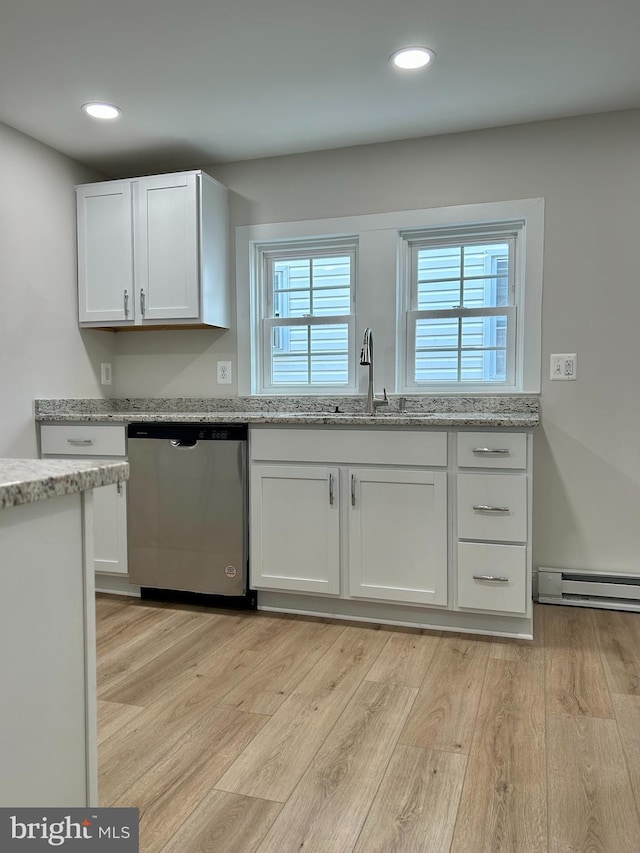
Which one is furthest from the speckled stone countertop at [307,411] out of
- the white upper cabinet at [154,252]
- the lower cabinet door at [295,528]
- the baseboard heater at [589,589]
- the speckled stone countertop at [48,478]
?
the speckled stone countertop at [48,478]

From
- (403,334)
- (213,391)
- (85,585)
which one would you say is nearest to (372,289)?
(403,334)

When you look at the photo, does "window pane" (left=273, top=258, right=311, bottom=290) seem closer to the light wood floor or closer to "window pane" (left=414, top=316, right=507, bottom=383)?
"window pane" (left=414, top=316, right=507, bottom=383)

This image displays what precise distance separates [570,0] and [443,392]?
1693mm

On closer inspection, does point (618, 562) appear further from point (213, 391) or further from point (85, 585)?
point (85, 585)

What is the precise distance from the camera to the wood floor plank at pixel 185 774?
143 centimetres

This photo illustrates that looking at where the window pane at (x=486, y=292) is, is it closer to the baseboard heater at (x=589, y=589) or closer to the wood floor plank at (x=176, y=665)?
the baseboard heater at (x=589, y=589)

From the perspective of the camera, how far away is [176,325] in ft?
10.8

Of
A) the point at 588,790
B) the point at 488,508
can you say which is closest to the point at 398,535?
the point at 488,508

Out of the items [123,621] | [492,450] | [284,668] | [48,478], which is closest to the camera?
[48,478]

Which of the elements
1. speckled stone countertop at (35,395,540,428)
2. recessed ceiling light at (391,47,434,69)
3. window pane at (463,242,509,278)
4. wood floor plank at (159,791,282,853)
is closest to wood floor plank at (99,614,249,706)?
wood floor plank at (159,791,282,853)

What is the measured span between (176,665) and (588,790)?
1410 mm

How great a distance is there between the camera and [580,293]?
2.91 metres

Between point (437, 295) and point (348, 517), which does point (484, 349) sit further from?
point (348, 517)

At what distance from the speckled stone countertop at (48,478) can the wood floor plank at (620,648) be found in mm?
1875
